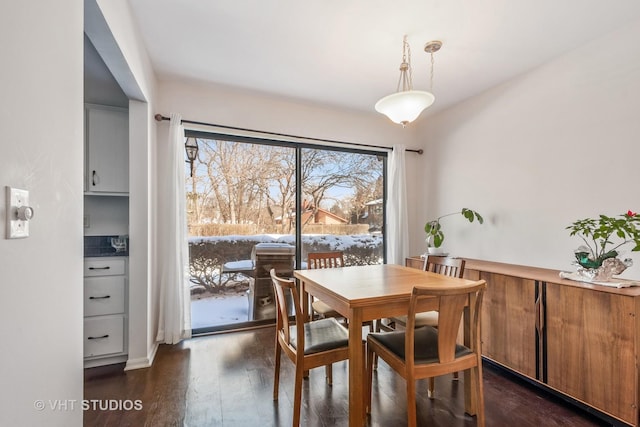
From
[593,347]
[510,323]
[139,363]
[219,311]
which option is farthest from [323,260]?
[593,347]

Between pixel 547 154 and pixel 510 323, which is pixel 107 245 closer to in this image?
pixel 510 323

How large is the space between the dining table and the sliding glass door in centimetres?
116

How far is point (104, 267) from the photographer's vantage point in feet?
7.86

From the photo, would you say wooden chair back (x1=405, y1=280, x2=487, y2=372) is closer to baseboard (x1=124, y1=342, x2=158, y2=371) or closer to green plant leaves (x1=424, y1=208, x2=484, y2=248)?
green plant leaves (x1=424, y1=208, x2=484, y2=248)

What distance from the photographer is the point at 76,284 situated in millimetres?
1099

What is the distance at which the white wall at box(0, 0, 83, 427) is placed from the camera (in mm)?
706

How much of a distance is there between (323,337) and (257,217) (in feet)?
5.93

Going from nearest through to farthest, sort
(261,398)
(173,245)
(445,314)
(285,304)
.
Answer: (445,314) → (285,304) → (261,398) → (173,245)

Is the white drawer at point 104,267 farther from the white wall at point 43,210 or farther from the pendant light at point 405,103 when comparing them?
the pendant light at point 405,103

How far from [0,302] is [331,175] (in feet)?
10.6

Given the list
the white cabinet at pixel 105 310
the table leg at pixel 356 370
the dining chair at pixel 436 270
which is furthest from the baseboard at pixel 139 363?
the dining chair at pixel 436 270

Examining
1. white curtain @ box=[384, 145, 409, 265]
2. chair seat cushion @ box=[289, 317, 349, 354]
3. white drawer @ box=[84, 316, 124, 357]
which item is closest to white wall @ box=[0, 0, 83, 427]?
chair seat cushion @ box=[289, 317, 349, 354]

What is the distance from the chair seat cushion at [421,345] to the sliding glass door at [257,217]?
1.81 metres

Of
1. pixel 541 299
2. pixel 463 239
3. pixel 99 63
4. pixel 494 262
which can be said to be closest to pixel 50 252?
pixel 99 63
